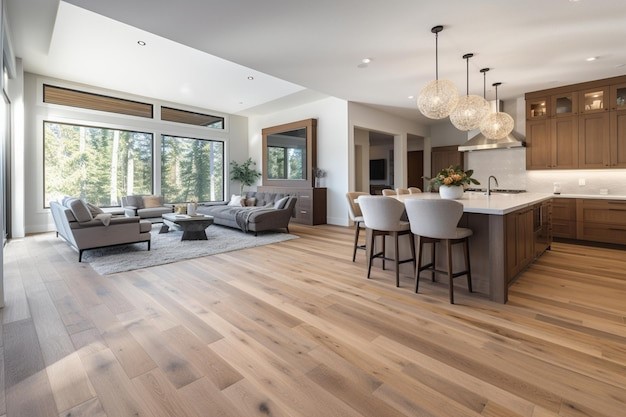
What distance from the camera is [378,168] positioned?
12.0 m

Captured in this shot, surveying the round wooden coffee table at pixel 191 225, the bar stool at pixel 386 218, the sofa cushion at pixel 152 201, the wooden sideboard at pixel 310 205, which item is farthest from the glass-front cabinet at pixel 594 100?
the sofa cushion at pixel 152 201

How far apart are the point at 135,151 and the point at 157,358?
24.2 feet

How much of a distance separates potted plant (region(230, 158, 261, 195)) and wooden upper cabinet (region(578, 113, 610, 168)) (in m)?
7.72

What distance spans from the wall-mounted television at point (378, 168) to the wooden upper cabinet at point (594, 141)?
22.3 ft

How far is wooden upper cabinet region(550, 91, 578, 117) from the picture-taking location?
534 centimetres

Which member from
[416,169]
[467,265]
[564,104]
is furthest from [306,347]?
[416,169]

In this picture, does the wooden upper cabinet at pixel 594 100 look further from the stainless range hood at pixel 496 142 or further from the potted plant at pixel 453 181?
the potted plant at pixel 453 181

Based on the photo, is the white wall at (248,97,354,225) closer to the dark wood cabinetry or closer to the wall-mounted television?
the dark wood cabinetry

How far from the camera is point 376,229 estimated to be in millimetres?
3170

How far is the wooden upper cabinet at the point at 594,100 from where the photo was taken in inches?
199

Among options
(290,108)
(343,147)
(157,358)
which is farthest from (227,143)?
(157,358)

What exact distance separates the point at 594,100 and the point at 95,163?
10317mm

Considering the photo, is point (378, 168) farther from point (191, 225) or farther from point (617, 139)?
point (191, 225)

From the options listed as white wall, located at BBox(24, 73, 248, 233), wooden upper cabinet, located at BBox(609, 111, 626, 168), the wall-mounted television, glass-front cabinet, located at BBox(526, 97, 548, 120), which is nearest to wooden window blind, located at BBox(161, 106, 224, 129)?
white wall, located at BBox(24, 73, 248, 233)
